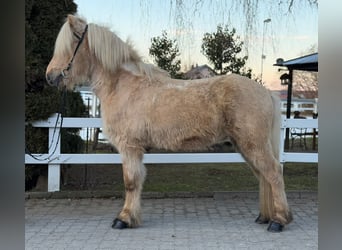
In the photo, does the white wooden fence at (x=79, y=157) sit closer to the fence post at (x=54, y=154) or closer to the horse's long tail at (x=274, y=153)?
the fence post at (x=54, y=154)

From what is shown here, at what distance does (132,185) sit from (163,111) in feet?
2.89

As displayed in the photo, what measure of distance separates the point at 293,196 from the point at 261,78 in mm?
3209

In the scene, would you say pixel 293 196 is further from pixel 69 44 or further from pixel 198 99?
pixel 69 44

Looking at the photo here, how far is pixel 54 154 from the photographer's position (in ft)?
19.9

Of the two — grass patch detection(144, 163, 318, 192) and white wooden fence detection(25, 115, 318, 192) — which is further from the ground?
white wooden fence detection(25, 115, 318, 192)

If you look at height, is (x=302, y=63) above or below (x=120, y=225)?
above

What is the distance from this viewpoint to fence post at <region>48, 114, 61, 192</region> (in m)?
6.05

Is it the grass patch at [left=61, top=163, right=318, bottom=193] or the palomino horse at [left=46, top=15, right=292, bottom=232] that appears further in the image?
the grass patch at [left=61, top=163, right=318, bottom=193]

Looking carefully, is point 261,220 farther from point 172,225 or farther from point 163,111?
point 163,111

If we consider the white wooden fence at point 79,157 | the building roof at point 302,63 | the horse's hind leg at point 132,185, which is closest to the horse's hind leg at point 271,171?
the horse's hind leg at point 132,185

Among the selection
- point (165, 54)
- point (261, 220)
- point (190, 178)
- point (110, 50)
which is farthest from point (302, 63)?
point (110, 50)

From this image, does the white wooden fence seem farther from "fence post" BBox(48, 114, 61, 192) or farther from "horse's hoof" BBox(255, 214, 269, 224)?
"horse's hoof" BBox(255, 214, 269, 224)

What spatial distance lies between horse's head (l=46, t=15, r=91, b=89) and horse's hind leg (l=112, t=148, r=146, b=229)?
1.04 meters

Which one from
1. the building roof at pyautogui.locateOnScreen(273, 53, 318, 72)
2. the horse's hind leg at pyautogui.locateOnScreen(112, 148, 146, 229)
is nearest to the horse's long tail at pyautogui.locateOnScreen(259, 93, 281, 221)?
the horse's hind leg at pyautogui.locateOnScreen(112, 148, 146, 229)
